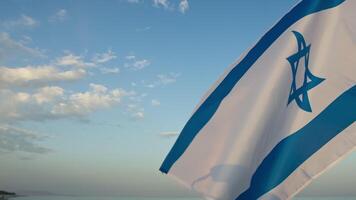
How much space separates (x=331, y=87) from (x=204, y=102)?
1.43 metres

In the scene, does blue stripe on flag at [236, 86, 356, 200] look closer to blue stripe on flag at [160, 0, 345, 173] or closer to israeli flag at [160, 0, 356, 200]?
israeli flag at [160, 0, 356, 200]

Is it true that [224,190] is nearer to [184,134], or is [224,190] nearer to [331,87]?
[184,134]

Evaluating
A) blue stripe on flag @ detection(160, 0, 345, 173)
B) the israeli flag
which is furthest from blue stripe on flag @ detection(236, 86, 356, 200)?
blue stripe on flag @ detection(160, 0, 345, 173)

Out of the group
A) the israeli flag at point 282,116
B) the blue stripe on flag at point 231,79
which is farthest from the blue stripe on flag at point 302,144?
the blue stripe on flag at point 231,79

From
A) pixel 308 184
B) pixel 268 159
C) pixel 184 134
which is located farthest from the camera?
pixel 184 134

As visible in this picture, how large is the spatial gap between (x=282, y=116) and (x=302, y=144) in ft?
1.18

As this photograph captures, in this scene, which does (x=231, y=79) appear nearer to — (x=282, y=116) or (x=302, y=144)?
(x=282, y=116)

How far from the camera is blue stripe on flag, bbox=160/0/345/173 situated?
4504 millimetres

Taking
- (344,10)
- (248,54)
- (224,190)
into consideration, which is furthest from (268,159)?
(344,10)

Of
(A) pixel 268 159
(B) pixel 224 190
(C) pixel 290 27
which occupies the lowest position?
(B) pixel 224 190

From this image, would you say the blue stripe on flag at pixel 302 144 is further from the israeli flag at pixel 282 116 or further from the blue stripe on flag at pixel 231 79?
the blue stripe on flag at pixel 231 79

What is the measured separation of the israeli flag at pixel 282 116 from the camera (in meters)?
4.00

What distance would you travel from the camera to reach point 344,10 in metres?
4.36

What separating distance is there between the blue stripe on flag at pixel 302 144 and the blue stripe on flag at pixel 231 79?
90 cm
